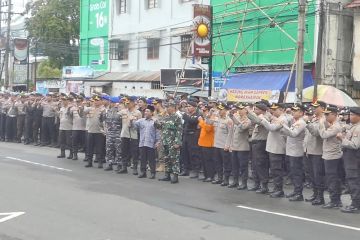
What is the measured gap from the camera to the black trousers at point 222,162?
12.2 meters

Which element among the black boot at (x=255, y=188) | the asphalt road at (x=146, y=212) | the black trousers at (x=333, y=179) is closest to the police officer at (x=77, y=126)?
the asphalt road at (x=146, y=212)

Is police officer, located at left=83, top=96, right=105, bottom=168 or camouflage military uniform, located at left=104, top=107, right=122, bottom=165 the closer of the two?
camouflage military uniform, located at left=104, top=107, right=122, bottom=165

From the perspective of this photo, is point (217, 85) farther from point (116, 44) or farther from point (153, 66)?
point (116, 44)

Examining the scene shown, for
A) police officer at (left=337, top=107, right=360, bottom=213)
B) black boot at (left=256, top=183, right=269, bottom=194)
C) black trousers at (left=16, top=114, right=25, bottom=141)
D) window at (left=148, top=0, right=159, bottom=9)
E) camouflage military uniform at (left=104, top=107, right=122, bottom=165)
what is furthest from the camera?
window at (left=148, top=0, right=159, bottom=9)

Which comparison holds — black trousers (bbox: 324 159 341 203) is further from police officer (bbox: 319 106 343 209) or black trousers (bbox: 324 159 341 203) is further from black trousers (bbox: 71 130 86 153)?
black trousers (bbox: 71 130 86 153)

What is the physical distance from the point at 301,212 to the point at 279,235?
1925 mm

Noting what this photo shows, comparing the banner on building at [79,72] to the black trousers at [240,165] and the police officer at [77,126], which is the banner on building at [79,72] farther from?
the black trousers at [240,165]

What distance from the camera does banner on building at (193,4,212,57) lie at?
20.8 meters

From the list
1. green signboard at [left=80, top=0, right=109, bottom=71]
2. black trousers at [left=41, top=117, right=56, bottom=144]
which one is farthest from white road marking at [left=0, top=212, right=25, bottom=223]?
green signboard at [left=80, top=0, right=109, bottom=71]

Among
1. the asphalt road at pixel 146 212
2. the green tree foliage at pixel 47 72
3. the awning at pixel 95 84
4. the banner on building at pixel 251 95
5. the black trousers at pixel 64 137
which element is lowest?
the asphalt road at pixel 146 212

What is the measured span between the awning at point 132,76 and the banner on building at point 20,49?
8.05 metres

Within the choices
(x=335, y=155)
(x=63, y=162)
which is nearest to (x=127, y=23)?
(x=63, y=162)

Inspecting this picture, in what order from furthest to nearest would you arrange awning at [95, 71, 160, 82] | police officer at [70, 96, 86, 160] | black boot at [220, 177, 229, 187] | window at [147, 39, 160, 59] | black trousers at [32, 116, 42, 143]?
window at [147, 39, 160, 59]
awning at [95, 71, 160, 82]
black trousers at [32, 116, 42, 143]
police officer at [70, 96, 86, 160]
black boot at [220, 177, 229, 187]

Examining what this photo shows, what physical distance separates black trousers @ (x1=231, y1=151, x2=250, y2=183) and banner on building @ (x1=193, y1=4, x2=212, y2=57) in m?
9.49
